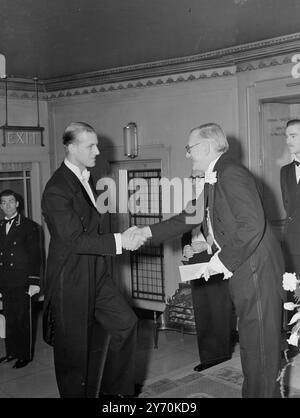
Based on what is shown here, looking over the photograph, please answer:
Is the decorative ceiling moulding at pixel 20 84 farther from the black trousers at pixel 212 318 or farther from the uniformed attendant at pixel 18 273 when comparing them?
the black trousers at pixel 212 318

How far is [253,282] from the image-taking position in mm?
2633

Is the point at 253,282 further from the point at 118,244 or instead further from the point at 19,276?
the point at 19,276

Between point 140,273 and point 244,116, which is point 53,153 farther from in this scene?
point 244,116

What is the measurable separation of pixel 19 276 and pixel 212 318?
1.95 meters

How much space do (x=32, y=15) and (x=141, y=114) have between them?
8.25 feet

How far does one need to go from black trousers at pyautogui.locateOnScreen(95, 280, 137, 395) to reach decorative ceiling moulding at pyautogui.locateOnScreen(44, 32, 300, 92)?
278cm

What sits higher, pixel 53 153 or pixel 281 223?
pixel 53 153

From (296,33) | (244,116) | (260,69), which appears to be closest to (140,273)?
(244,116)

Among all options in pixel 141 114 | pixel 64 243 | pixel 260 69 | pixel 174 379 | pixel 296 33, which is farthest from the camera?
pixel 141 114

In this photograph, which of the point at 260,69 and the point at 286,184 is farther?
the point at 260,69

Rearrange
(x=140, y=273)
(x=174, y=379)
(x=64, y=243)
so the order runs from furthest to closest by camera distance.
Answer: (x=140, y=273)
(x=174, y=379)
(x=64, y=243)

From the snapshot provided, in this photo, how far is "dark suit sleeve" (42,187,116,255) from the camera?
3.14m

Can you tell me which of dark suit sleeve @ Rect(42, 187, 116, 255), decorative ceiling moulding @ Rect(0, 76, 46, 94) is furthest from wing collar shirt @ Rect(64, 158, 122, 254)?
decorative ceiling moulding @ Rect(0, 76, 46, 94)

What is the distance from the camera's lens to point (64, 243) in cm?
320
